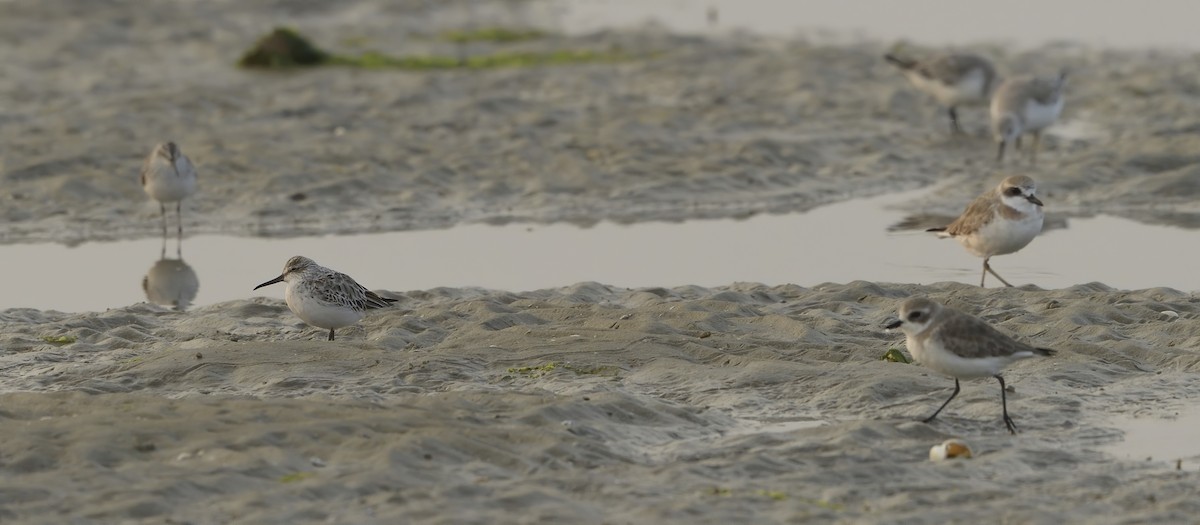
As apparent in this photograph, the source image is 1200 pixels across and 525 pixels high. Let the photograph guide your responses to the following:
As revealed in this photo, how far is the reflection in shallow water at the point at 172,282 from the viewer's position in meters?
15.6

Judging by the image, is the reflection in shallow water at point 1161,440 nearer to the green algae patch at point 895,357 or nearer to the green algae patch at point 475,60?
the green algae patch at point 895,357

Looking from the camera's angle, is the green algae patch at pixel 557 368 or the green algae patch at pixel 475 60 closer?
the green algae patch at pixel 557 368

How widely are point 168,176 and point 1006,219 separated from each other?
8622mm

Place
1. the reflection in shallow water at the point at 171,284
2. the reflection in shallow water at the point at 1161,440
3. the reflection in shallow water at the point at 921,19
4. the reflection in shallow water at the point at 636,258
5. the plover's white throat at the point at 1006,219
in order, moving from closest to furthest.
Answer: the reflection in shallow water at the point at 1161,440 → the plover's white throat at the point at 1006,219 → the reflection in shallow water at the point at 171,284 → the reflection in shallow water at the point at 636,258 → the reflection in shallow water at the point at 921,19

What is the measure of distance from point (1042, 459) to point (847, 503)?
151 centimetres

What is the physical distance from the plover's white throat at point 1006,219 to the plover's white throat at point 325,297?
225 inches

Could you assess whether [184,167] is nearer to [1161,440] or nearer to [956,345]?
[956,345]

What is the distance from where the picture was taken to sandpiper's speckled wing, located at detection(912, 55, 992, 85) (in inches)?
971

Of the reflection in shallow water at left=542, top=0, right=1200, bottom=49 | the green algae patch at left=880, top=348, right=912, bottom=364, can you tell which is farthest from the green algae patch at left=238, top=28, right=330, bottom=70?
the green algae patch at left=880, top=348, right=912, bottom=364

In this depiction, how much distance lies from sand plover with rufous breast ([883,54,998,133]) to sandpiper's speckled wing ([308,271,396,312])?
534 inches

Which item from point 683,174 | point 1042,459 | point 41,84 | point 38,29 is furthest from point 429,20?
point 1042,459

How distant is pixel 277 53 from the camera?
27.3 metres

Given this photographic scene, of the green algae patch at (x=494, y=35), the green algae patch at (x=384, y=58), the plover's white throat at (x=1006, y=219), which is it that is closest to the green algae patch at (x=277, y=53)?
the green algae patch at (x=384, y=58)

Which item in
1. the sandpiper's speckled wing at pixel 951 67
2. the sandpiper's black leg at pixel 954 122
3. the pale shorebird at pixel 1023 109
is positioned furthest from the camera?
the sandpiper's speckled wing at pixel 951 67
